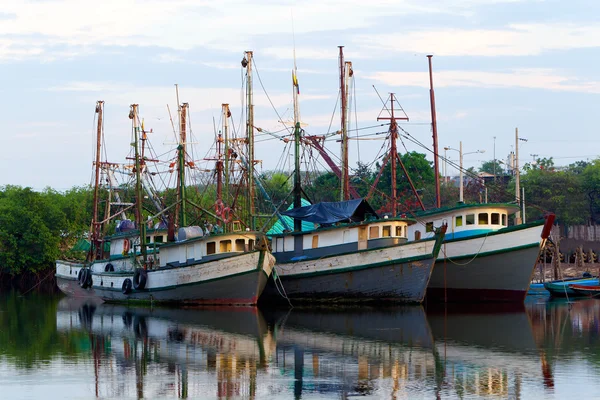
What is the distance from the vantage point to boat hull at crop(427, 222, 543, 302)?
42.5m

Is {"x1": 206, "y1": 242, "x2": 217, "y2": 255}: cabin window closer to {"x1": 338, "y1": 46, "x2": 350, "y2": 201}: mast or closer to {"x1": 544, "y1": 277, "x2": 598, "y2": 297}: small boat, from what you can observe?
{"x1": 338, "y1": 46, "x2": 350, "y2": 201}: mast

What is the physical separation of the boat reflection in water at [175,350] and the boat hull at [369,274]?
3072mm

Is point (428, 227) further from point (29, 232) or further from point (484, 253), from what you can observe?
point (29, 232)

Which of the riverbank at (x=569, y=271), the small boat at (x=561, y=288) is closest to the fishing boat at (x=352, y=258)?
the small boat at (x=561, y=288)

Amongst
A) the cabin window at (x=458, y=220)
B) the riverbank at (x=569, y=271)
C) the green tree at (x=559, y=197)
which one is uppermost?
the green tree at (x=559, y=197)

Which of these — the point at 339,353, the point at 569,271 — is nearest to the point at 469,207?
the point at 339,353

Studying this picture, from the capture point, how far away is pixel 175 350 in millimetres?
27453

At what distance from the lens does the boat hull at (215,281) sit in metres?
41.6

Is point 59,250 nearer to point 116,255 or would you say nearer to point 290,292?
point 116,255

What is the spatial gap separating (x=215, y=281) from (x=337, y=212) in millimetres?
6232

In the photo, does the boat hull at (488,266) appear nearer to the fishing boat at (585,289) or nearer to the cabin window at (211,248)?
the fishing boat at (585,289)

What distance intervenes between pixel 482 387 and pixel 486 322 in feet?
48.9

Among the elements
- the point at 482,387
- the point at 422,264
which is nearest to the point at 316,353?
the point at 482,387

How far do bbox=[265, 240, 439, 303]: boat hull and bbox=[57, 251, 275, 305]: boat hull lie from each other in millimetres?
2149
